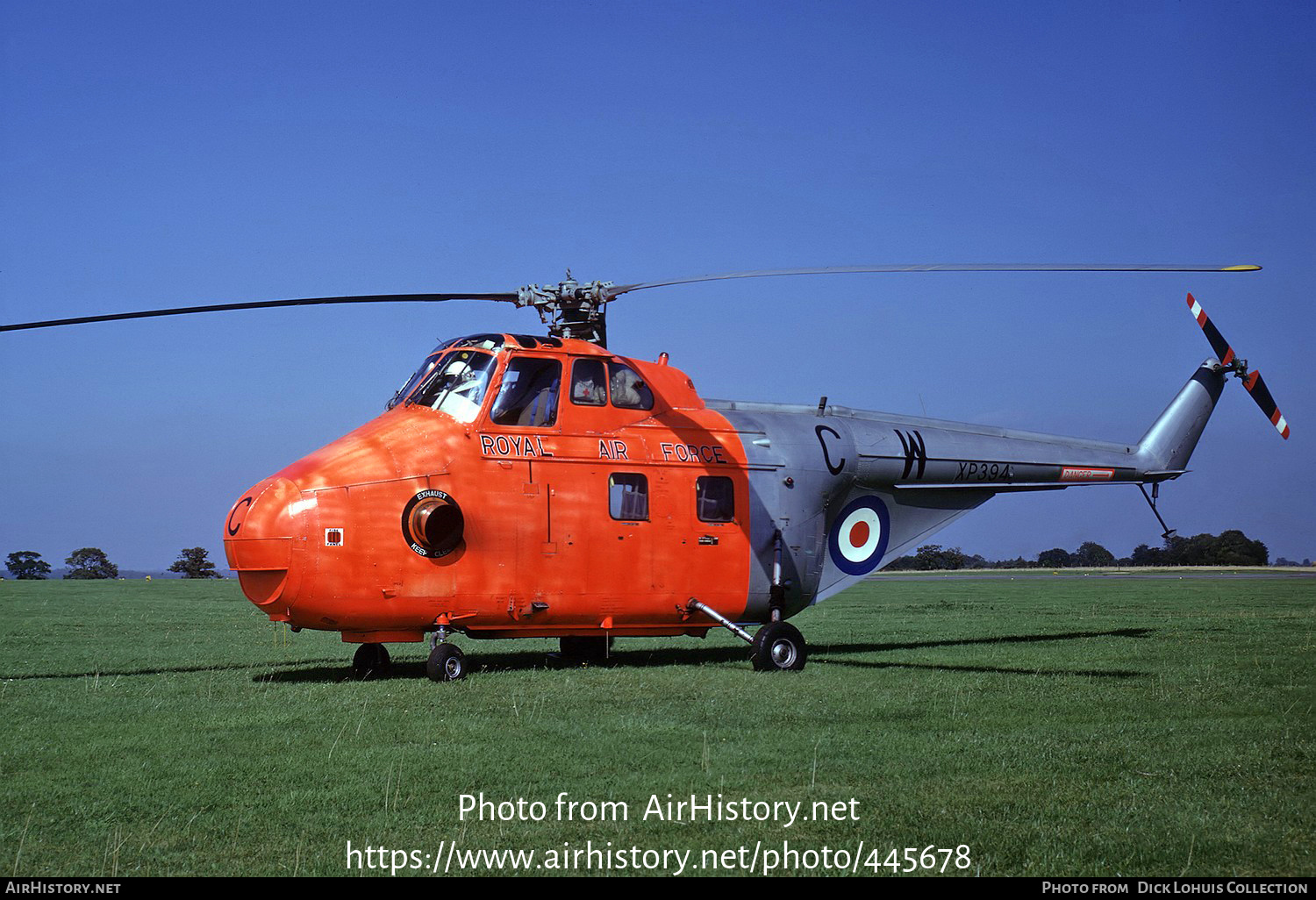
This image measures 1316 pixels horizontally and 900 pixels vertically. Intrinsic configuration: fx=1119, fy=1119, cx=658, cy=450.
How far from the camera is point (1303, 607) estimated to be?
1097 inches

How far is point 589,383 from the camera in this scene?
52.6 feet

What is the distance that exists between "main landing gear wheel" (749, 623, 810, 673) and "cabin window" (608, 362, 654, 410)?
3768 mm

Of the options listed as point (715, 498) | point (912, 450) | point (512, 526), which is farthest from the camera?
point (912, 450)

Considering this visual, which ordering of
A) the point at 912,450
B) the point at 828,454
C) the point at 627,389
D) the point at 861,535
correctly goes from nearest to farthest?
the point at 627,389 → the point at 828,454 → the point at 861,535 → the point at 912,450

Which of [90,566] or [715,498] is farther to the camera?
[90,566]

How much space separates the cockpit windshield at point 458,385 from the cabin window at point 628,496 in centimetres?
224

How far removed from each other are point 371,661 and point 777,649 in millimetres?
5665

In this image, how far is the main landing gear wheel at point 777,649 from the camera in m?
15.7

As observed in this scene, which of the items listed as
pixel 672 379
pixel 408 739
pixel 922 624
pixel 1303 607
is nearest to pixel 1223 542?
pixel 1303 607

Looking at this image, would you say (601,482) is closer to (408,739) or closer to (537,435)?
(537,435)

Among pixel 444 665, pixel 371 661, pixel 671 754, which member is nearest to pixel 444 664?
pixel 444 665

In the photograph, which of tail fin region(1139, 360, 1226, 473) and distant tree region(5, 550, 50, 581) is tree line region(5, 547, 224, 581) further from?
tail fin region(1139, 360, 1226, 473)

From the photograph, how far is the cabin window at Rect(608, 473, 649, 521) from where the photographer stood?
15922 millimetres

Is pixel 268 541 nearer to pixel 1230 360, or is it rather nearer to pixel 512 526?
pixel 512 526
